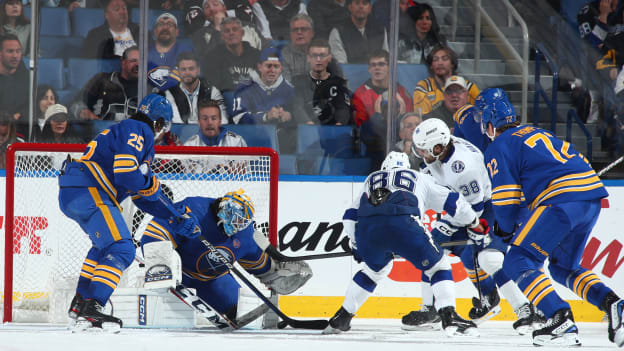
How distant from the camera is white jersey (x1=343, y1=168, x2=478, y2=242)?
3.95m

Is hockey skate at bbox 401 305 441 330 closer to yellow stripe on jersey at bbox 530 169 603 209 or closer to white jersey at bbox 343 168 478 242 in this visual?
white jersey at bbox 343 168 478 242

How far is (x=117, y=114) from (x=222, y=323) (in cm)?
179

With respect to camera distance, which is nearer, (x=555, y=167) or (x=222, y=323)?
(x=555, y=167)

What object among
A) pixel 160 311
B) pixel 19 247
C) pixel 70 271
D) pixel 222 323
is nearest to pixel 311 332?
pixel 222 323

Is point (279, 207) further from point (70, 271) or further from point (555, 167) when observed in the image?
point (555, 167)

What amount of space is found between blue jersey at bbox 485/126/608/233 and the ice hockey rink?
654mm

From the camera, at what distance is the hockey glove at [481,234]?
4289mm

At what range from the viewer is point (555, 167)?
134 inches

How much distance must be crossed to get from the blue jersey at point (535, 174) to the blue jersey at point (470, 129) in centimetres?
129

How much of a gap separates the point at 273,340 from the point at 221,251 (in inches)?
35.9

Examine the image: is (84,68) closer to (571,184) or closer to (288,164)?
(288,164)

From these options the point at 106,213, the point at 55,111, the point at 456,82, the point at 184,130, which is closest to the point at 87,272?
the point at 106,213

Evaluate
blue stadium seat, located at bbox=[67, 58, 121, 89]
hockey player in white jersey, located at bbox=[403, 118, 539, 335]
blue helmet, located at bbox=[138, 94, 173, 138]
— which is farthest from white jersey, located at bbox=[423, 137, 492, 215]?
blue stadium seat, located at bbox=[67, 58, 121, 89]

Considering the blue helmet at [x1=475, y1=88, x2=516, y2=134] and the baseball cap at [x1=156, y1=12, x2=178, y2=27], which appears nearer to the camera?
the blue helmet at [x1=475, y1=88, x2=516, y2=134]
